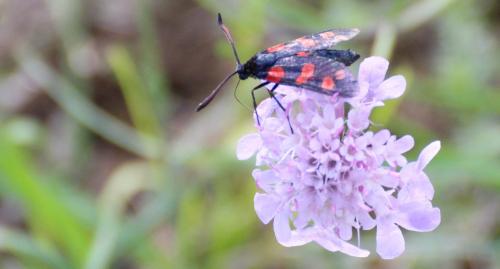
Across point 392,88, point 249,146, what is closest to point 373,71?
point 392,88

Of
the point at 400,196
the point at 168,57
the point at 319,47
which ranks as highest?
the point at 168,57

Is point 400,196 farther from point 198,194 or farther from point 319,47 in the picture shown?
point 198,194

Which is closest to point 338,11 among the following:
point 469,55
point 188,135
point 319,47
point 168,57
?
point 469,55

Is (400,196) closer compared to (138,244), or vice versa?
(400,196)

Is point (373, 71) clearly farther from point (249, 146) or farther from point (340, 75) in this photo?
point (249, 146)

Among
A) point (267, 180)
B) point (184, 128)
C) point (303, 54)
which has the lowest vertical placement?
point (267, 180)

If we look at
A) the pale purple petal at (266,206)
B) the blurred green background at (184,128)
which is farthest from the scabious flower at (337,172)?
the blurred green background at (184,128)

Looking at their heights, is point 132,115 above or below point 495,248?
above

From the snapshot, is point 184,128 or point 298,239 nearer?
point 298,239
